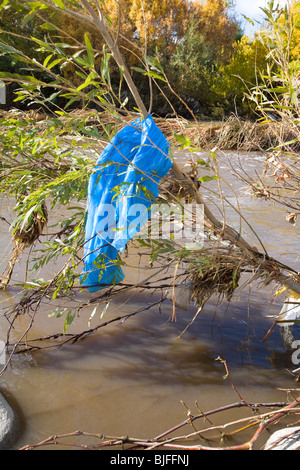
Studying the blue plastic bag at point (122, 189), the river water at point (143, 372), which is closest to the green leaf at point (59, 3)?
the blue plastic bag at point (122, 189)

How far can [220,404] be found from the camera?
2582 mm

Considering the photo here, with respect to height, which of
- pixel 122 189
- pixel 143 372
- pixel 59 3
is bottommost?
pixel 143 372

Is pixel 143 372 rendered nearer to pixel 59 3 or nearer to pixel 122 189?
pixel 122 189

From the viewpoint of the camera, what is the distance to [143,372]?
9.41 feet

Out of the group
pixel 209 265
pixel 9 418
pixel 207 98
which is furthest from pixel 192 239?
pixel 207 98

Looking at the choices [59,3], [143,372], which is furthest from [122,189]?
[143,372]

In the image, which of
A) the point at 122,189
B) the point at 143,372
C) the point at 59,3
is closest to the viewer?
the point at 59,3

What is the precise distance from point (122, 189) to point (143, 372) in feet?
3.98

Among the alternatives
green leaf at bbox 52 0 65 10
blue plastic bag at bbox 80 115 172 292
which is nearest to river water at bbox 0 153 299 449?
blue plastic bag at bbox 80 115 172 292

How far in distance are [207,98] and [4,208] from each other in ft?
43.6

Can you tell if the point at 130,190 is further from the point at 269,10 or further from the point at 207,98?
the point at 207,98

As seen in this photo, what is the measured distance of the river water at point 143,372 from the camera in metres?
2.46

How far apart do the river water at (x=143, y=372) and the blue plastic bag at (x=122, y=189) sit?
1.98 feet

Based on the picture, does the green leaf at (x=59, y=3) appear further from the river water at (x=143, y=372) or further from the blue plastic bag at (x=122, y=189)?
the river water at (x=143, y=372)
